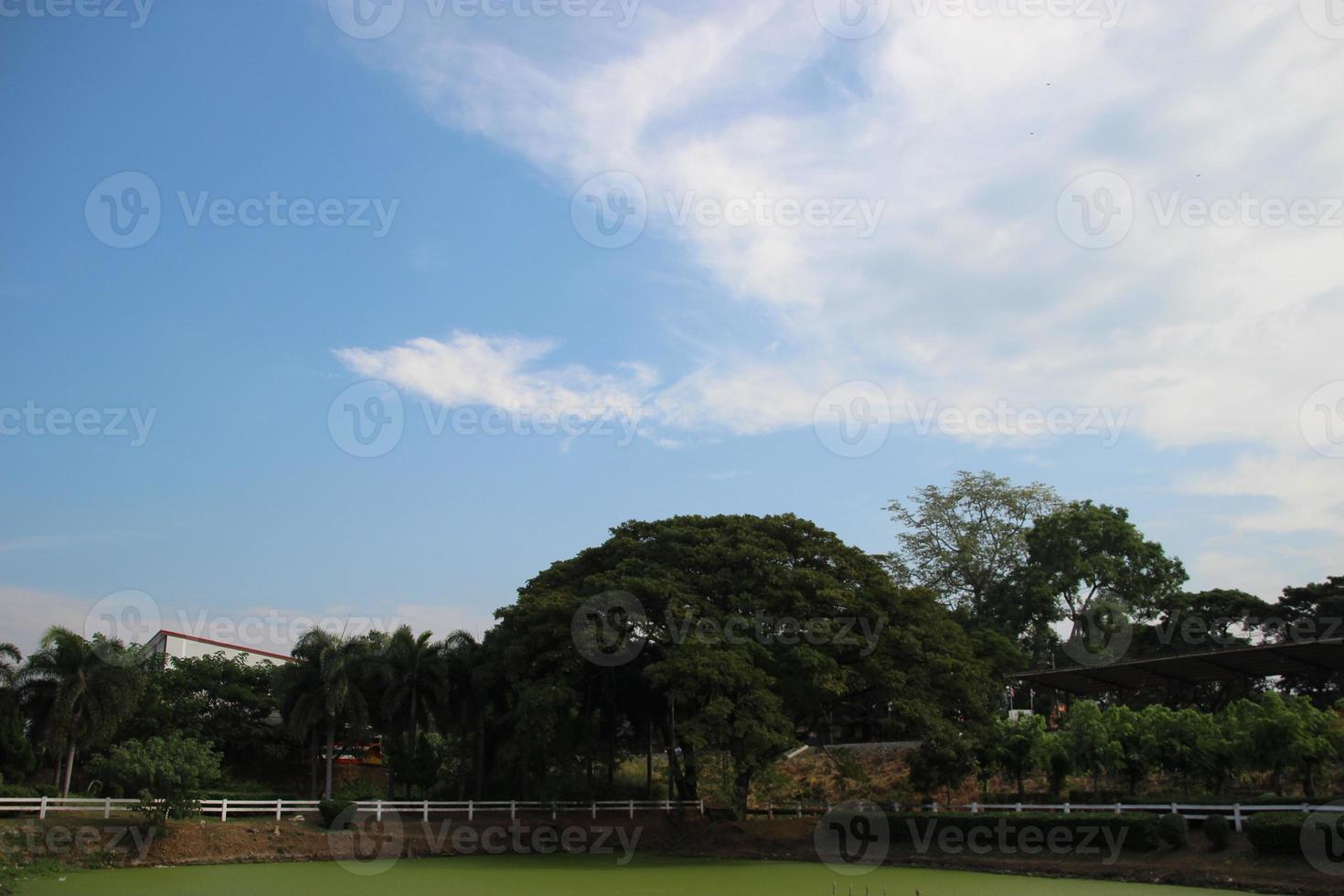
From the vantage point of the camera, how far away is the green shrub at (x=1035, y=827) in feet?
72.3

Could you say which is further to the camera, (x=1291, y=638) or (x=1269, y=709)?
(x=1291, y=638)

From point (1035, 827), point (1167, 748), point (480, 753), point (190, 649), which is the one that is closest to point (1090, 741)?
point (1167, 748)

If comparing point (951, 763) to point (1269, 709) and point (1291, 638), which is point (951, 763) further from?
point (1291, 638)

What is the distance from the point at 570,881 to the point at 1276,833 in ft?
47.2

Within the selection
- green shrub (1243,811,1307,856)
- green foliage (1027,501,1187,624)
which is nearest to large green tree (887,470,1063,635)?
green foliage (1027,501,1187,624)

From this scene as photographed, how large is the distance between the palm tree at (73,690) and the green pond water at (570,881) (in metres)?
9.14

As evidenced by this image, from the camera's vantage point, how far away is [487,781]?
1469 inches

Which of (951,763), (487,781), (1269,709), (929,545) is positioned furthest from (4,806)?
(929,545)

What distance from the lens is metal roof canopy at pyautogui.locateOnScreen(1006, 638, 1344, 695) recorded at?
29.8 meters

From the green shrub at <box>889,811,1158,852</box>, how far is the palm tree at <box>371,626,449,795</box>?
53.3 feet

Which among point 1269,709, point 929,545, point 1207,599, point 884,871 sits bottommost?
point 884,871

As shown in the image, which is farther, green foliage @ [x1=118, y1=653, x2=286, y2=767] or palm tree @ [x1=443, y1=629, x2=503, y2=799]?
green foliage @ [x1=118, y1=653, x2=286, y2=767]

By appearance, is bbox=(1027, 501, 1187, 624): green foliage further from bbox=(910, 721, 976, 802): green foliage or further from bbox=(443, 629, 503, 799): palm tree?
bbox=(443, 629, 503, 799): palm tree

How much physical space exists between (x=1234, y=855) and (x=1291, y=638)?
31206mm
